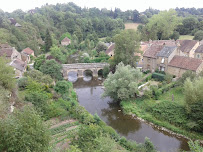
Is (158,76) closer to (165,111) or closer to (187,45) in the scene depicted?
(165,111)

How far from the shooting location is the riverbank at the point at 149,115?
2097 cm

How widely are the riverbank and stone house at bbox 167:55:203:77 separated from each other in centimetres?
1152

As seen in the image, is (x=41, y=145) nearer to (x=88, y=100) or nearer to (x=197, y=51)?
(x=88, y=100)

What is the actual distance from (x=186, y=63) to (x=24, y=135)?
110 feet

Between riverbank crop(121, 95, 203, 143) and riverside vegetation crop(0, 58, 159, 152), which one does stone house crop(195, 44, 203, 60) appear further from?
riverside vegetation crop(0, 58, 159, 152)

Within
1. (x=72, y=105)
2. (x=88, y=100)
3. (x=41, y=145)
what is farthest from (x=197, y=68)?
(x=41, y=145)

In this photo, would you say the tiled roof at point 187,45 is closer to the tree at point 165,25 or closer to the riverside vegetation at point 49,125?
the tree at point 165,25

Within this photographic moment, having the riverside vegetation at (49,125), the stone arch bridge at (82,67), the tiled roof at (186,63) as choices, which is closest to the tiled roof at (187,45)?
the tiled roof at (186,63)

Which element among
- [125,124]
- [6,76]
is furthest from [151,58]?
[6,76]

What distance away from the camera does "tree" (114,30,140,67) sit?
37.7 meters

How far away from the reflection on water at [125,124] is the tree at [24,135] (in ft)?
45.7

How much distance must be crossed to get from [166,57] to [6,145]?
34.3 meters

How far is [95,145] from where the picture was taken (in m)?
15.8

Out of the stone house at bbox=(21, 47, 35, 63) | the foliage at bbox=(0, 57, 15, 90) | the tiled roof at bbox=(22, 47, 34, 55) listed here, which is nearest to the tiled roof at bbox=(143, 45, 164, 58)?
the foliage at bbox=(0, 57, 15, 90)
